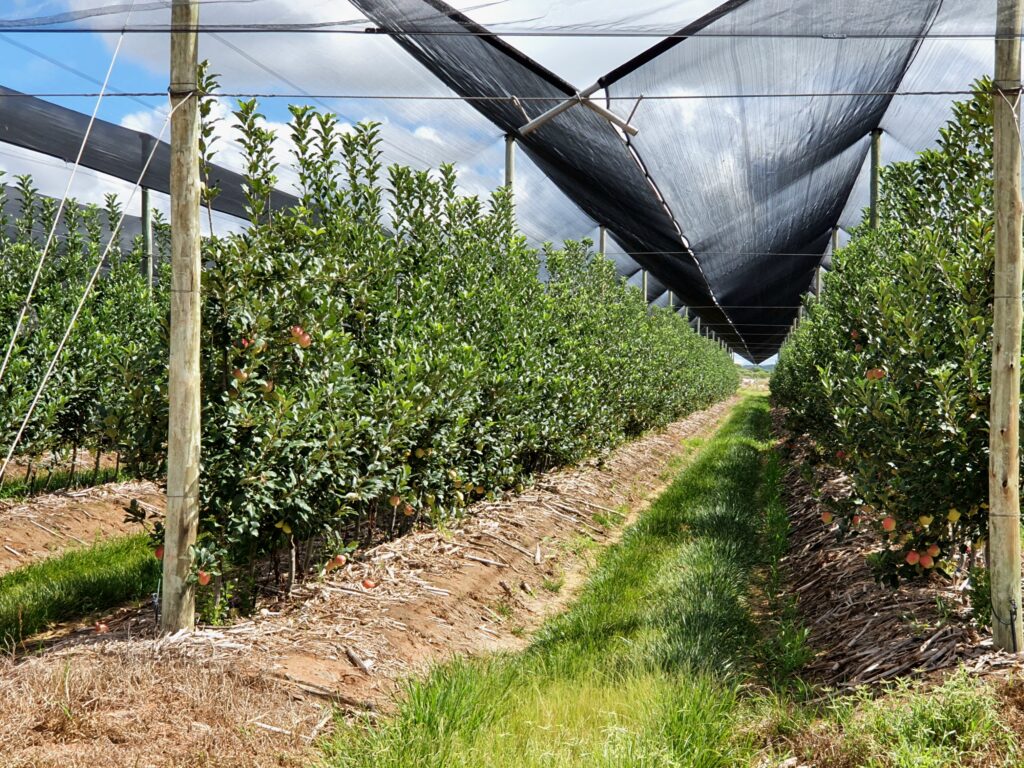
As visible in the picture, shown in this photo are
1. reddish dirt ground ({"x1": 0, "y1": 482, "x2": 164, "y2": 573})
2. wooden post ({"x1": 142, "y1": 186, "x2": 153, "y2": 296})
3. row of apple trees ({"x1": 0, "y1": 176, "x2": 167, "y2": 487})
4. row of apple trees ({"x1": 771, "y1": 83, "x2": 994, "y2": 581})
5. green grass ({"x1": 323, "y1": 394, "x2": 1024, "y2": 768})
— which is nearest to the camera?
green grass ({"x1": 323, "y1": 394, "x2": 1024, "y2": 768})

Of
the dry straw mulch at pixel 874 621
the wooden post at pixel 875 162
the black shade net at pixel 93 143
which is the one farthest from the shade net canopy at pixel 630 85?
the dry straw mulch at pixel 874 621

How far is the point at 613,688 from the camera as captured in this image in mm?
3670

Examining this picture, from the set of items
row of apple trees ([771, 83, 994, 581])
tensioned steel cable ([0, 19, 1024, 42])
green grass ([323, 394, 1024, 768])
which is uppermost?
tensioned steel cable ([0, 19, 1024, 42])

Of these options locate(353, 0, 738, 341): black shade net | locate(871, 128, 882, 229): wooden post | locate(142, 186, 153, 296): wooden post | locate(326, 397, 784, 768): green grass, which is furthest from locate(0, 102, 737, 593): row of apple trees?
locate(871, 128, 882, 229): wooden post

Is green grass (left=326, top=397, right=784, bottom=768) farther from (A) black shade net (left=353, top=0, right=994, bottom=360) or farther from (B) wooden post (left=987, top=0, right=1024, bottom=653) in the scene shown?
(A) black shade net (left=353, top=0, right=994, bottom=360)

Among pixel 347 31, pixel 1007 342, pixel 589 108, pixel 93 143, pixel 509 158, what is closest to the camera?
pixel 1007 342

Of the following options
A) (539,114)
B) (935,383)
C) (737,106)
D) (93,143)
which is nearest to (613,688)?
(935,383)

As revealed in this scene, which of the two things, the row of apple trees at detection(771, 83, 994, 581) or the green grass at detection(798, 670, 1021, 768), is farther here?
the row of apple trees at detection(771, 83, 994, 581)

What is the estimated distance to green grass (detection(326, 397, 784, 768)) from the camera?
117 inches

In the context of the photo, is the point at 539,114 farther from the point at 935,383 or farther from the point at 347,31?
the point at 935,383

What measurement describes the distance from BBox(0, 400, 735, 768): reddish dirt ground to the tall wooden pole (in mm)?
358

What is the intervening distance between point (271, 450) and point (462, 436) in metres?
2.54

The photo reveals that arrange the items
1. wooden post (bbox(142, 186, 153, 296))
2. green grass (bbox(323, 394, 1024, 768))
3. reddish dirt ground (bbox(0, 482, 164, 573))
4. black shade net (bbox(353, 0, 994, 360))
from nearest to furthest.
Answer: green grass (bbox(323, 394, 1024, 768)), black shade net (bbox(353, 0, 994, 360)), reddish dirt ground (bbox(0, 482, 164, 573)), wooden post (bbox(142, 186, 153, 296))

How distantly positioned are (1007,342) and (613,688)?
2.35m
